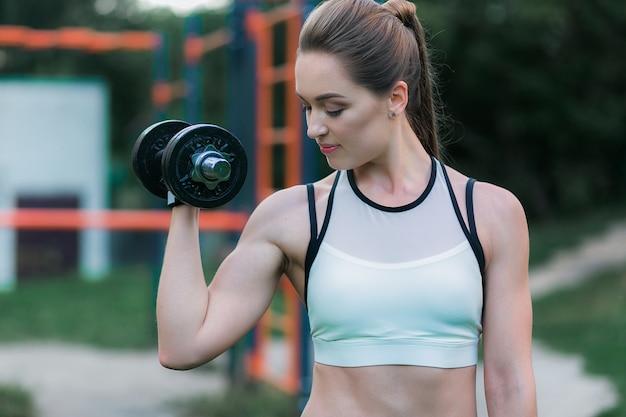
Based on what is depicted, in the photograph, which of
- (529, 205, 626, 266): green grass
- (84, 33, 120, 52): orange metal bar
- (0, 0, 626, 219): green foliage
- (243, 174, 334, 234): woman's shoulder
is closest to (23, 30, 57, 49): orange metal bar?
(84, 33, 120, 52): orange metal bar

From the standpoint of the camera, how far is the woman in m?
1.56

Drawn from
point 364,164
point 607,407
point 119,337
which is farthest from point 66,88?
point 364,164

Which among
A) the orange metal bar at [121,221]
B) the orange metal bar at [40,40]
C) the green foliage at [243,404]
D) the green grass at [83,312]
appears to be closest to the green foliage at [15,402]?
the green foliage at [243,404]

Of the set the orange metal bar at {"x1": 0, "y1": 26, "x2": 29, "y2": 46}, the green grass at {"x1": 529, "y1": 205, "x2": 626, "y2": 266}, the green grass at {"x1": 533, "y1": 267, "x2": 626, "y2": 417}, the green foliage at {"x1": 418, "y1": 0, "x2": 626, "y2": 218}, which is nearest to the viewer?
the green grass at {"x1": 533, "y1": 267, "x2": 626, "y2": 417}

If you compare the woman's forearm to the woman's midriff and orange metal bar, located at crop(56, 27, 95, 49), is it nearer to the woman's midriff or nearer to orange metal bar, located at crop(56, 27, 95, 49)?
the woman's midriff

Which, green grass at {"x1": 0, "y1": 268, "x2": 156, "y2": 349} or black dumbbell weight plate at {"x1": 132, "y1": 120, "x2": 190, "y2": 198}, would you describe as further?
green grass at {"x1": 0, "y1": 268, "x2": 156, "y2": 349}

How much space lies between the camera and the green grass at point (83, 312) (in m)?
7.73

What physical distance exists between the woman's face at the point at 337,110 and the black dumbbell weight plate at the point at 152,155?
10.0 inches

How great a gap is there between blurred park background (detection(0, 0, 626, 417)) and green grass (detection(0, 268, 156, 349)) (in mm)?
28

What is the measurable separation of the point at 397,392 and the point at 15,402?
12.3 ft

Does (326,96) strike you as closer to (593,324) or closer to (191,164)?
(191,164)

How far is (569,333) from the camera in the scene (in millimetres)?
6840

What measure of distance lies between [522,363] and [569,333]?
545 cm

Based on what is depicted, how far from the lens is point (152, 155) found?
1.69m
